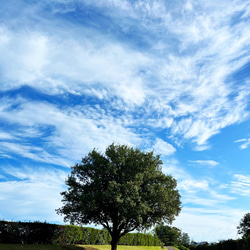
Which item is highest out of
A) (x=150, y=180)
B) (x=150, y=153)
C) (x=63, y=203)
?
(x=150, y=153)

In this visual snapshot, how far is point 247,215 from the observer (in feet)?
317

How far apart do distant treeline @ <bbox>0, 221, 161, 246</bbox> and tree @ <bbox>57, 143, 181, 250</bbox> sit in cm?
284

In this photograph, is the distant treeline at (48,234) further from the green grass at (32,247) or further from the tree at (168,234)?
the tree at (168,234)

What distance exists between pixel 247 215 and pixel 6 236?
304ft

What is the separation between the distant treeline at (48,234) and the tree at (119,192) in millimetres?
2842

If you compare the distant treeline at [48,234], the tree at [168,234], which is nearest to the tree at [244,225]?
the tree at [168,234]

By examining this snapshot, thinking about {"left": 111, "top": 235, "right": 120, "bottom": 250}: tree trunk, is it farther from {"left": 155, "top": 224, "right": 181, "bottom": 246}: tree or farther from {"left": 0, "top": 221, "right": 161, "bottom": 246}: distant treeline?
{"left": 155, "top": 224, "right": 181, "bottom": 246}: tree

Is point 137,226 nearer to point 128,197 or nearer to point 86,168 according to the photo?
point 128,197

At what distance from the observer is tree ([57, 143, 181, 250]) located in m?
31.3

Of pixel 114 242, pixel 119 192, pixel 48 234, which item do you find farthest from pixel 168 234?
pixel 119 192

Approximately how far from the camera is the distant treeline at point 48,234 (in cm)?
3113

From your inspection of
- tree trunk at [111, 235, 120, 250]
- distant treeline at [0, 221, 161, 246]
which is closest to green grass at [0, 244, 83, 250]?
distant treeline at [0, 221, 161, 246]

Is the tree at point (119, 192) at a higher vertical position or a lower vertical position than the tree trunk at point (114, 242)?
higher

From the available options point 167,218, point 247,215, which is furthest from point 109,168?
point 247,215
